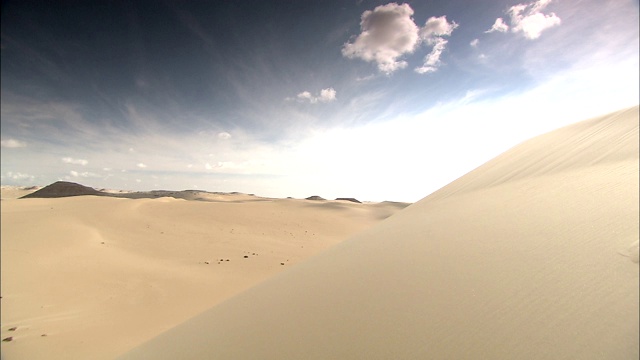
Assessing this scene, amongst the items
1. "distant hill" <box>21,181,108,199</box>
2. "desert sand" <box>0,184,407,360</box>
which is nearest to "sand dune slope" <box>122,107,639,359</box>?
"desert sand" <box>0,184,407,360</box>

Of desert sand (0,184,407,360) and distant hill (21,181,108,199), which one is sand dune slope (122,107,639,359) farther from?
distant hill (21,181,108,199)

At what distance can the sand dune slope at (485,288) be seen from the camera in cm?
126

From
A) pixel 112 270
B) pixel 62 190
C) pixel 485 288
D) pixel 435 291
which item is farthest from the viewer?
pixel 62 190

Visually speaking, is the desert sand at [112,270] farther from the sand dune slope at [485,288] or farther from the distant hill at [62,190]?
the distant hill at [62,190]

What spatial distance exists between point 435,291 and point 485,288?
290 mm

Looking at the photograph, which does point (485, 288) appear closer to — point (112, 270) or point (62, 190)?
point (112, 270)

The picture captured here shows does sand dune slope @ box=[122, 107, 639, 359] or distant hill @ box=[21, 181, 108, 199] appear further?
distant hill @ box=[21, 181, 108, 199]

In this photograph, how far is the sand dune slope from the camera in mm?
1256

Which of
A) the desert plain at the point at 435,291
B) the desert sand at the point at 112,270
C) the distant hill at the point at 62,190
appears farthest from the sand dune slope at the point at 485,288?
the distant hill at the point at 62,190

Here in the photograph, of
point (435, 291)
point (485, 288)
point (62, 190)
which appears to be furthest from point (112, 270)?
point (62, 190)

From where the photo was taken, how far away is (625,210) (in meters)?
1.70

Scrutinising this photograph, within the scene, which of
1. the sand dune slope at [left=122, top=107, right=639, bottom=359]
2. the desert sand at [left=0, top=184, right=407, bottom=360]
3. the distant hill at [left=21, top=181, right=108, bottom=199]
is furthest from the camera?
the distant hill at [left=21, top=181, right=108, bottom=199]

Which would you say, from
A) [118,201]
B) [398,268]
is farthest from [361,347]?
[118,201]

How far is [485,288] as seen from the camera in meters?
1.63
